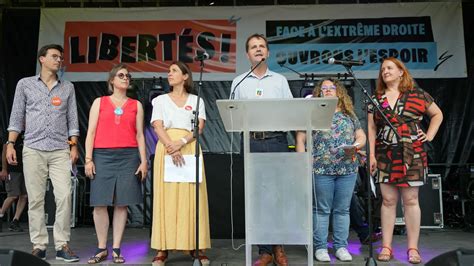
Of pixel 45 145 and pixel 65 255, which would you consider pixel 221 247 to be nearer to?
pixel 65 255

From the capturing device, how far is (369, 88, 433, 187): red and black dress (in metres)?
3.69

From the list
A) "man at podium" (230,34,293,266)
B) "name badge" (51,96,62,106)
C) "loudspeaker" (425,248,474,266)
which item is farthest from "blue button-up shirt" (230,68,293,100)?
"loudspeaker" (425,248,474,266)

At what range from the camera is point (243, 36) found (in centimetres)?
701

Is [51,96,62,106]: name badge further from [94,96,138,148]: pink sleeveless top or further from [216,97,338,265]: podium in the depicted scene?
[216,97,338,265]: podium

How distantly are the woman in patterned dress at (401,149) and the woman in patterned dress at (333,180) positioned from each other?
21 cm

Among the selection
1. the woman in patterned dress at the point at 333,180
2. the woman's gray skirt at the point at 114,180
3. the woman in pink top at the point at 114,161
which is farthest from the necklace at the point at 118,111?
the woman in patterned dress at the point at 333,180

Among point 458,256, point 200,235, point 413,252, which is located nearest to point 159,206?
point 200,235

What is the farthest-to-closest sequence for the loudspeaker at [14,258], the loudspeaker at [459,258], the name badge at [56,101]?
1. the name badge at [56,101]
2. the loudspeaker at [14,258]
3. the loudspeaker at [459,258]

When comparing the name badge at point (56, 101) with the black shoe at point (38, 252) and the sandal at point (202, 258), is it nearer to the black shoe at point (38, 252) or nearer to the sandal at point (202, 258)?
the black shoe at point (38, 252)

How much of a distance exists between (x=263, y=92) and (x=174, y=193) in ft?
3.46

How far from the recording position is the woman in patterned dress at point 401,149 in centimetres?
370

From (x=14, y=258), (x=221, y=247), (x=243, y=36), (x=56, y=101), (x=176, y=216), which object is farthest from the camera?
(x=243, y=36)

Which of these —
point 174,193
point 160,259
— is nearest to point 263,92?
point 174,193

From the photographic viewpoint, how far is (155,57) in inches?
278
